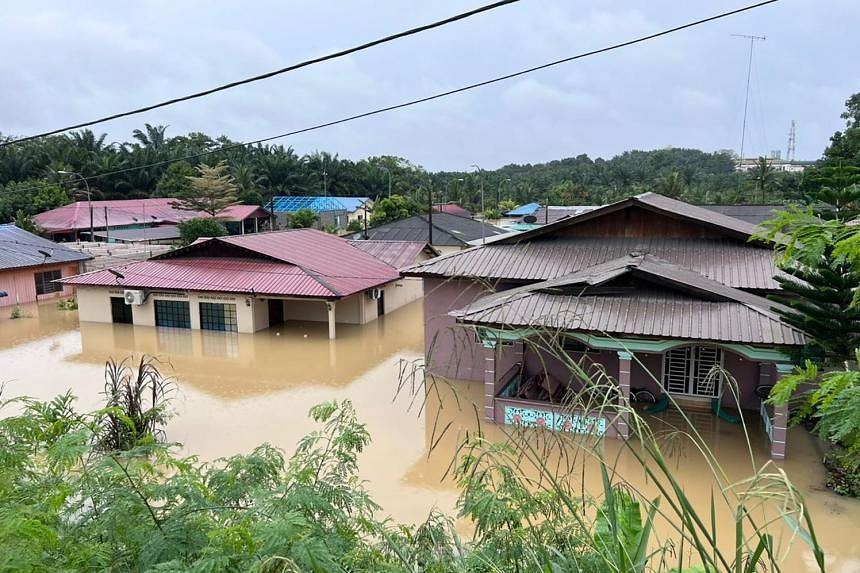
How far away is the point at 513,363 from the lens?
1399cm

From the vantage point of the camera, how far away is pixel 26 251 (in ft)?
90.1

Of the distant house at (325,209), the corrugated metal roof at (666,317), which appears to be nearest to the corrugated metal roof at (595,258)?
the corrugated metal roof at (666,317)

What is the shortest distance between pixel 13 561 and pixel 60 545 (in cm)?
61

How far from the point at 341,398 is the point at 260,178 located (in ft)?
178

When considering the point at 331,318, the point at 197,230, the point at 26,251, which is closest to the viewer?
the point at 331,318

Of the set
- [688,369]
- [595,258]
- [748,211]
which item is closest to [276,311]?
[595,258]

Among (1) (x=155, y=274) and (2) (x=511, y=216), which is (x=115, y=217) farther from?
(2) (x=511, y=216)

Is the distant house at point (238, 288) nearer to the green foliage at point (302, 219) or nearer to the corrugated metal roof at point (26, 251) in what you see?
the corrugated metal roof at point (26, 251)

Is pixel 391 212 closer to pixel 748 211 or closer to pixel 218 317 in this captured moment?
pixel 748 211

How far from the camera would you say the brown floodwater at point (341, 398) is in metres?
9.06

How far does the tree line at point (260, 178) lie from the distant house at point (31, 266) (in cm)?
1042

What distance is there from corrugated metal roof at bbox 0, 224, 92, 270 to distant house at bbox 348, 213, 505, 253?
1498 cm

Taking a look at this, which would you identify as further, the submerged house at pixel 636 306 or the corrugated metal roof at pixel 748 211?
the corrugated metal roof at pixel 748 211

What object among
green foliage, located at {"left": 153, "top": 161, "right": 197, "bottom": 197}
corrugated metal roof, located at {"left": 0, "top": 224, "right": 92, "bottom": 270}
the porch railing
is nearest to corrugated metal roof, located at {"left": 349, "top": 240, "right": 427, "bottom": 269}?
corrugated metal roof, located at {"left": 0, "top": 224, "right": 92, "bottom": 270}
